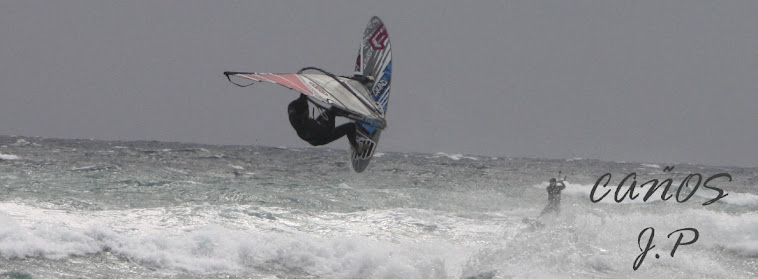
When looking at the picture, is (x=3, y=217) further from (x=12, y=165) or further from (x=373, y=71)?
(x=12, y=165)

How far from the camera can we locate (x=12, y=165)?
66.8 ft

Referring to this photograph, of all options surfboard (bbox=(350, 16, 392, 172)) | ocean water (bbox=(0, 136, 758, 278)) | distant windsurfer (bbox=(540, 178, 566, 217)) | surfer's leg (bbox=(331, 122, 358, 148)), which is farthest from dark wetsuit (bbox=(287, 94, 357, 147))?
distant windsurfer (bbox=(540, 178, 566, 217))

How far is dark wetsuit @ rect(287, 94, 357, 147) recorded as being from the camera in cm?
785

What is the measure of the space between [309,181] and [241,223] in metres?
8.25

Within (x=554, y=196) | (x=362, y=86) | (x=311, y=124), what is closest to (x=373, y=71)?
(x=362, y=86)

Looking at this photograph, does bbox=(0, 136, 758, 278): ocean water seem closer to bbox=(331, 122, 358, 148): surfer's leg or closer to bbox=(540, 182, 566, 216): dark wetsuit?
bbox=(540, 182, 566, 216): dark wetsuit

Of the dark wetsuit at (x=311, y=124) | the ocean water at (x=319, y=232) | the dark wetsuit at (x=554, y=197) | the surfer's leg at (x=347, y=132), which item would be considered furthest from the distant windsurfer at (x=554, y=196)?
the dark wetsuit at (x=311, y=124)

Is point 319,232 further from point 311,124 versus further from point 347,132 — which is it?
point 311,124

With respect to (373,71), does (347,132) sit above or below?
below

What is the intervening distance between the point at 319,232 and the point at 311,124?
5.42 metres

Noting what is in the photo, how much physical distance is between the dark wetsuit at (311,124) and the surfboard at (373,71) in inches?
45.2

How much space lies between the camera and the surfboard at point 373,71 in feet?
31.9

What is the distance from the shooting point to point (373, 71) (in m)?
10.1

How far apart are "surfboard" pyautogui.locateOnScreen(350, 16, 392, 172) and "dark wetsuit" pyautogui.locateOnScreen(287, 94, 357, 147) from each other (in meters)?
1.15
